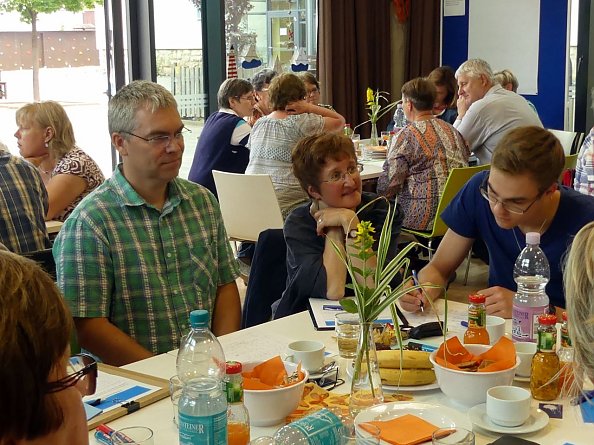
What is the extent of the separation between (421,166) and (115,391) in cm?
325

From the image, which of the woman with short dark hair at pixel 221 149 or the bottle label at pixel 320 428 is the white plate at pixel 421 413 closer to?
the bottle label at pixel 320 428

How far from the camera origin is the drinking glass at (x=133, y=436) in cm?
155

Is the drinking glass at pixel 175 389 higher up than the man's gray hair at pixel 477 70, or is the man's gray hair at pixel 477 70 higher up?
the man's gray hair at pixel 477 70

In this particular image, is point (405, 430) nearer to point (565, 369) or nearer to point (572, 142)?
point (565, 369)

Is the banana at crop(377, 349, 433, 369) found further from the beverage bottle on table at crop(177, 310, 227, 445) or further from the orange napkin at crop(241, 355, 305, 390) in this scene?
the beverage bottle on table at crop(177, 310, 227, 445)

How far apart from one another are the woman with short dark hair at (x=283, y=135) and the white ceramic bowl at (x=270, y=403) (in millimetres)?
3045

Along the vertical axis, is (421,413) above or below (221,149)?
below

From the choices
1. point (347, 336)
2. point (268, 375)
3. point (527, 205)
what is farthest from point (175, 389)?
point (527, 205)

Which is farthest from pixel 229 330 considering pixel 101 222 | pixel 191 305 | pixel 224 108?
pixel 224 108

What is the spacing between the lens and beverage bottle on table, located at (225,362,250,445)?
1.57 m

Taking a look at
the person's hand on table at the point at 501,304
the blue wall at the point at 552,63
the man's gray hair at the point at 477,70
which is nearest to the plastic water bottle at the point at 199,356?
the person's hand on table at the point at 501,304

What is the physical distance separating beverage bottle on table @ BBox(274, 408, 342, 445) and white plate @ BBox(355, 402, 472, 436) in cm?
12

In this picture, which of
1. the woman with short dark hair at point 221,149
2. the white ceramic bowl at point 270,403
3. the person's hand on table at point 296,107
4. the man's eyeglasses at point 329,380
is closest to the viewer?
the white ceramic bowl at point 270,403

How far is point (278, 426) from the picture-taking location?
1695 millimetres
